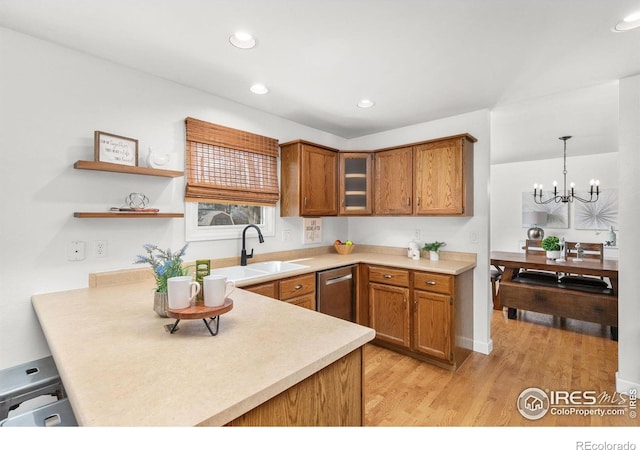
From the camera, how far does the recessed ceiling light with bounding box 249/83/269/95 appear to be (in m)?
2.49

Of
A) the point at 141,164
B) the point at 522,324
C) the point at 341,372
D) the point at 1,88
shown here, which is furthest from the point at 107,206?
the point at 522,324

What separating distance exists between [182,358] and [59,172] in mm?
1667

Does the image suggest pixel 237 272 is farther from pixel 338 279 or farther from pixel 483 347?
pixel 483 347

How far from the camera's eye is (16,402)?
4.41ft

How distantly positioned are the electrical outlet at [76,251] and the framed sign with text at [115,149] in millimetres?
546

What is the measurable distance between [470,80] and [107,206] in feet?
9.05

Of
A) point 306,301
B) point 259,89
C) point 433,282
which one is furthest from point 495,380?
point 259,89

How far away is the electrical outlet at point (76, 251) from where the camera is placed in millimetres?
1948

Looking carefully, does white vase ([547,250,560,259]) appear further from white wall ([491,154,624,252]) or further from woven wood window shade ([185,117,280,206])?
woven wood window shade ([185,117,280,206])

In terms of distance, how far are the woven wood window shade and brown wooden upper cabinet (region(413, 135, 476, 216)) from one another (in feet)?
4.75

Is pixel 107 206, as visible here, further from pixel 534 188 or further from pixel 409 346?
pixel 534 188

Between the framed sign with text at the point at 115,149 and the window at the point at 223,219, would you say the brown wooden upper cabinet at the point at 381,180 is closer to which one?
the window at the point at 223,219

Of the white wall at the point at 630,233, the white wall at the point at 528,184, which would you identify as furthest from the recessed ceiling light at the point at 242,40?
the white wall at the point at 528,184
